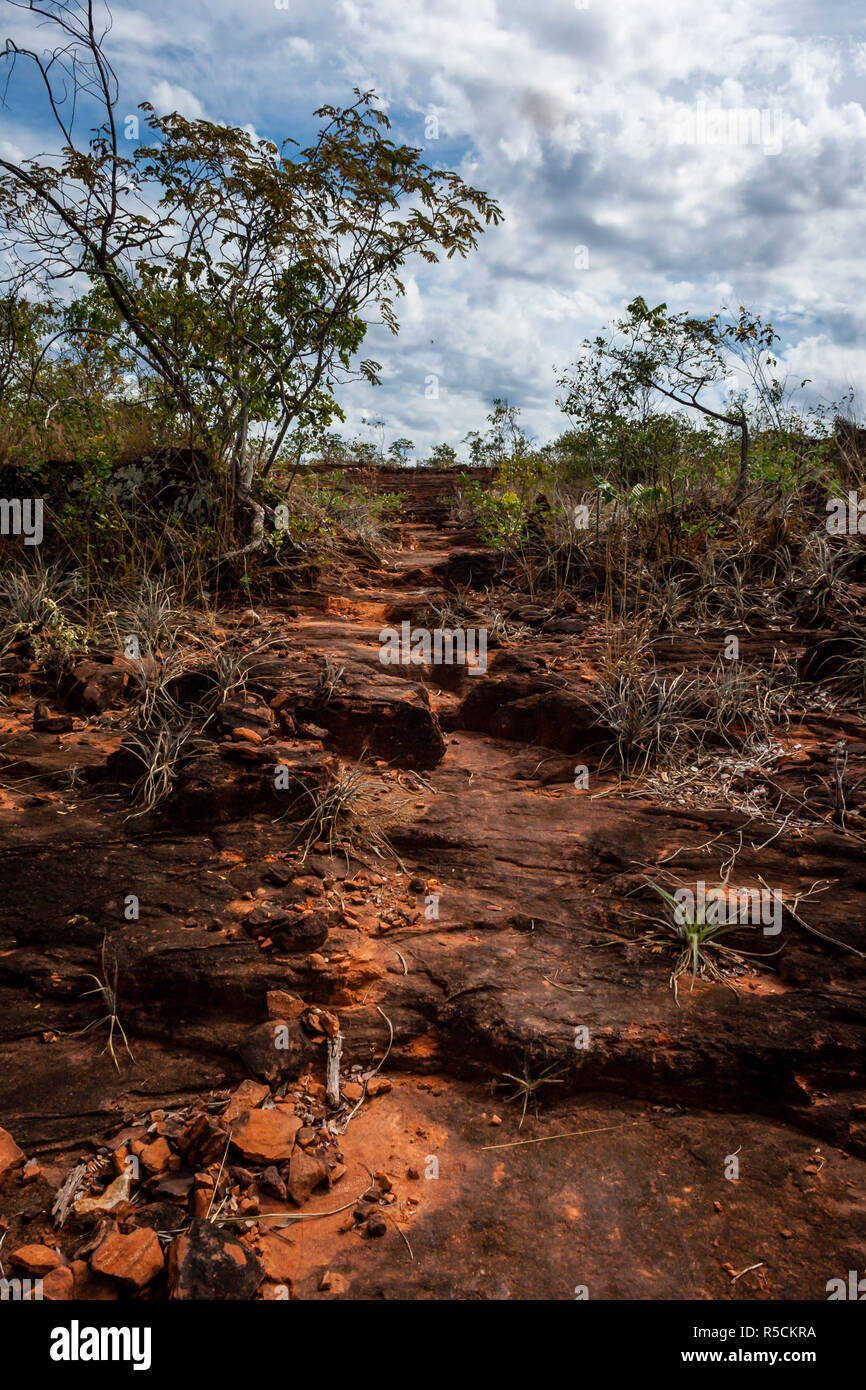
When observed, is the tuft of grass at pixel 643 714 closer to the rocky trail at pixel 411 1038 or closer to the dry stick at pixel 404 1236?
the rocky trail at pixel 411 1038

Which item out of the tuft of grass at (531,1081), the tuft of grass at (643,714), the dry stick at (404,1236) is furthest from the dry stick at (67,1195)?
the tuft of grass at (643,714)

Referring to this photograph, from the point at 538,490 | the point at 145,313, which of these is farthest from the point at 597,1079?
the point at 538,490

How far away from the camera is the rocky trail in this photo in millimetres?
1890

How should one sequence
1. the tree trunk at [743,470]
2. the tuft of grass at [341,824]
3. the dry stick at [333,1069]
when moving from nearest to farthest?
the dry stick at [333,1069], the tuft of grass at [341,824], the tree trunk at [743,470]

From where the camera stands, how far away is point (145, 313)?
19.8 feet

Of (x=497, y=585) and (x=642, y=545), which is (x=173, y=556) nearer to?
(x=497, y=585)

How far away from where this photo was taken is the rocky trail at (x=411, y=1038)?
189cm

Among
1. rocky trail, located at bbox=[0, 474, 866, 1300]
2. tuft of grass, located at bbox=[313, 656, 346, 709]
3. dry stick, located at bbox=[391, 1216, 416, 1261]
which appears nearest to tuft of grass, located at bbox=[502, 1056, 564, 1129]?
rocky trail, located at bbox=[0, 474, 866, 1300]

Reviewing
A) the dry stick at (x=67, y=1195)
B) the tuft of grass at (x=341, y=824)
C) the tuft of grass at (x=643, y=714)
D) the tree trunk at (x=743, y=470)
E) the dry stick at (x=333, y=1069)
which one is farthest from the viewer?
the tree trunk at (x=743, y=470)

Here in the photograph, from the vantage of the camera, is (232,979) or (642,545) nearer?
(232,979)

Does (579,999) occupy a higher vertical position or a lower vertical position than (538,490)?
lower

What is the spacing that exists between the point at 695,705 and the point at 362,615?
314cm
